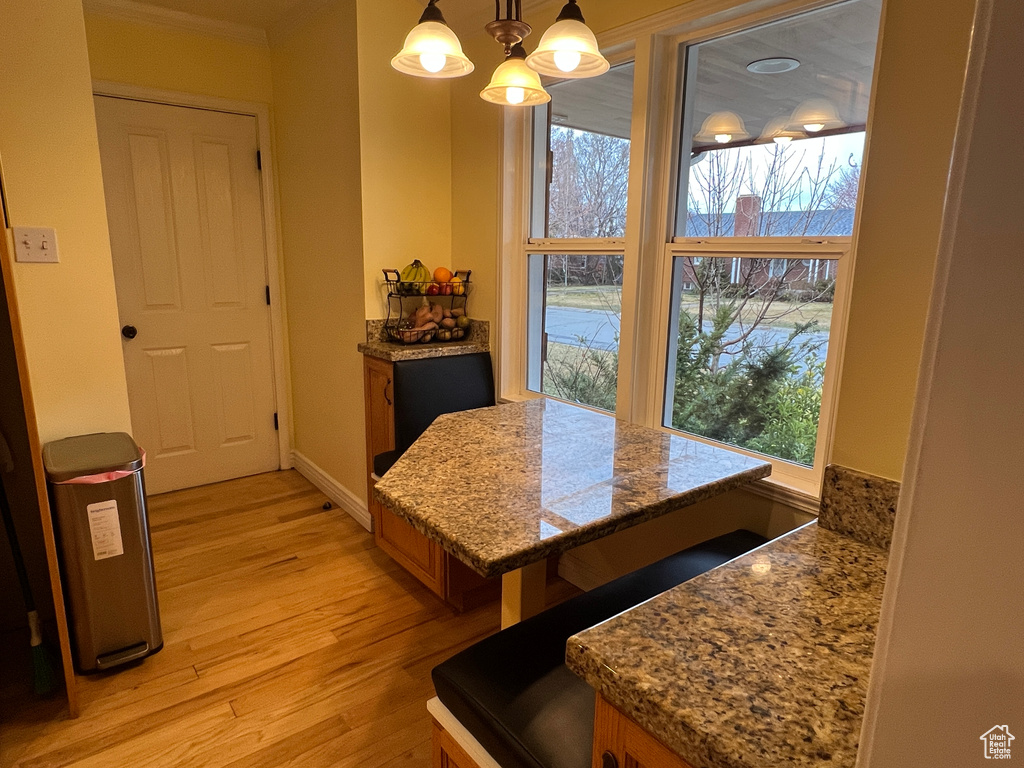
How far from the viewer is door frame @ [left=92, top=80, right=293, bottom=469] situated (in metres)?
2.95

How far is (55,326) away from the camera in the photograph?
1.92 meters

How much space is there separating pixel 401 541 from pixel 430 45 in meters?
1.83

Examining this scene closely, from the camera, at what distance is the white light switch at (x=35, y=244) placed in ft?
5.99

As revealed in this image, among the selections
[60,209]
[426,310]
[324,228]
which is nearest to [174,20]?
[324,228]

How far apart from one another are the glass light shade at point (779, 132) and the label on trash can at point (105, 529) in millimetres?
2268

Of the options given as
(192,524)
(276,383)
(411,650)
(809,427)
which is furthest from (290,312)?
(809,427)

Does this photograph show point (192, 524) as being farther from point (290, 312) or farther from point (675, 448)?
point (675, 448)

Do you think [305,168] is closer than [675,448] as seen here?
No

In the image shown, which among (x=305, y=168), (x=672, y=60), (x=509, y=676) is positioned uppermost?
(x=672, y=60)

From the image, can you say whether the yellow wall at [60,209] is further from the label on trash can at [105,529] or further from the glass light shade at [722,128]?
the glass light shade at [722,128]

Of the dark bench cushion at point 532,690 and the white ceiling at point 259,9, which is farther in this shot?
the white ceiling at point 259,9

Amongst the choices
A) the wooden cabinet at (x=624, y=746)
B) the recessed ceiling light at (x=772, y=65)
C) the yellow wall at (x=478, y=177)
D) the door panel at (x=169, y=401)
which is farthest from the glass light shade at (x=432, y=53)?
the door panel at (x=169, y=401)

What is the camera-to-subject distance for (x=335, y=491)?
10.7 ft

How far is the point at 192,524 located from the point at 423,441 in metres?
1.96
